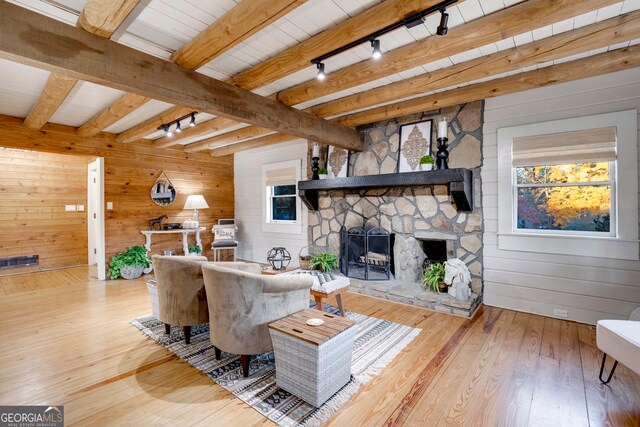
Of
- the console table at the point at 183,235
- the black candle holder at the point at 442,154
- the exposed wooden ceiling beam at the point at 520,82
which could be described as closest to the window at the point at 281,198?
the console table at the point at 183,235

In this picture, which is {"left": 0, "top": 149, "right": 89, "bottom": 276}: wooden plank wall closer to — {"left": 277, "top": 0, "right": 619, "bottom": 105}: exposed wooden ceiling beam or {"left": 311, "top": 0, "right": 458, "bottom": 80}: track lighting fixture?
{"left": 277, "top": 0, "right": 619, "bottom": 105}: exposed wooden ceiling beam

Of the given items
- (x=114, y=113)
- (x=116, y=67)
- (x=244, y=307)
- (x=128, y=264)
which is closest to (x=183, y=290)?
(x=244, y=307)

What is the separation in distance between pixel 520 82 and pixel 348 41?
6.69 feet

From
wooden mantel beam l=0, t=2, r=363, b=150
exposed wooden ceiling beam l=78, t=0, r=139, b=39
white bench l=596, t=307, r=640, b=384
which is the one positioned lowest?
white bench l=596, t=307, r=640, b=384

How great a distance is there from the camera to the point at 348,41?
82.7 inches

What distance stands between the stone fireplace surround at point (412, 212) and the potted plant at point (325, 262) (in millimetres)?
212

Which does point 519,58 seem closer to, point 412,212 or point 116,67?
point 412,212

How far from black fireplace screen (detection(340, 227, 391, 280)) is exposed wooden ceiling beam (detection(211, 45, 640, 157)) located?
5.40 feet

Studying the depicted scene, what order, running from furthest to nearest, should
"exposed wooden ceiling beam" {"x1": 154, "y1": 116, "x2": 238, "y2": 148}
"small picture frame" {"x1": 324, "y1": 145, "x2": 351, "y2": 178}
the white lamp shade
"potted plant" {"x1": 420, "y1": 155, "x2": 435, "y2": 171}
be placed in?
1. the white lamp shade
2. "small picture frame" {"x1": 324, "y1": 145, "x2": 351, "y2": 178}
3. "exposed wooden ceiling beam" {"x1": 154, "y1": 116, "x2": 238, "y2": 148}
4. "potted plant" {"x1": 420, "y1": 155, "x2": 435, "y2": 171}

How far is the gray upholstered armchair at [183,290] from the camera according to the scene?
255 cm

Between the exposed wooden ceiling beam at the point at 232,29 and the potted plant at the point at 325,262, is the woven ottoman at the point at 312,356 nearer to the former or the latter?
the exposed wooden ceiling beam at the point at 232,29

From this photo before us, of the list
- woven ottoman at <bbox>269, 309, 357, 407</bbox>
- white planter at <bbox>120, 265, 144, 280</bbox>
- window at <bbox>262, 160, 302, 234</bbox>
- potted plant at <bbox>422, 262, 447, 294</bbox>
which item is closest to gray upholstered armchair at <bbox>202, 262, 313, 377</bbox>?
woven ottoman at <bbox>269, 309, 357, 407</bbox>

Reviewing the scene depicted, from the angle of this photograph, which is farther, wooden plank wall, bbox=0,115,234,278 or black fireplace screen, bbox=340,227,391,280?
wooden plank wall, bbox=0,115,234,278

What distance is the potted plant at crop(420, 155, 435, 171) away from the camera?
372 centimetres
